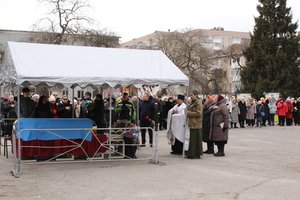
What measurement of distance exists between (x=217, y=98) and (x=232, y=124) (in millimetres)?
13494

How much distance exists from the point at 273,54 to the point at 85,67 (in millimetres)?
43378

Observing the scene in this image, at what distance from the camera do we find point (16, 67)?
10789mm

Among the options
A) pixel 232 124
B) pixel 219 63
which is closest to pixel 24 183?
pixel 232 124

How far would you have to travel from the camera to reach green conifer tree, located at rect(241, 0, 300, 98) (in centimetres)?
5109

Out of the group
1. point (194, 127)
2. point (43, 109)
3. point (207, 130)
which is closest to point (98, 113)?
point (43, 109)

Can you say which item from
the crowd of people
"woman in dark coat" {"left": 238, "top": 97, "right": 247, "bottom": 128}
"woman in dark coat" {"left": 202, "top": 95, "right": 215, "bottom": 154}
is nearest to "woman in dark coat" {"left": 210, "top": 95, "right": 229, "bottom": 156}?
the crowd of people

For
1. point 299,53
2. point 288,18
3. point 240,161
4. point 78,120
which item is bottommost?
point 240,161

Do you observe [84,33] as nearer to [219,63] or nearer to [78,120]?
[78,120]

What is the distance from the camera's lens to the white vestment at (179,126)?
1321 cm

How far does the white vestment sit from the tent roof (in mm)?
1363

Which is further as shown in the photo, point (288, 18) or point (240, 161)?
point (288, 18)

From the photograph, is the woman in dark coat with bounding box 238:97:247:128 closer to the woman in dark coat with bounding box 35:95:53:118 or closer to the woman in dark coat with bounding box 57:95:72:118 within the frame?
the woman in dark coat with bounding box 57:95:72:118

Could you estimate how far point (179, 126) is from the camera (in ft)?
44.2

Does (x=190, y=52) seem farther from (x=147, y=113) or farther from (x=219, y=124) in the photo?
(x=219, y=124)
